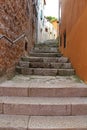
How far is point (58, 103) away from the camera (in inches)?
144

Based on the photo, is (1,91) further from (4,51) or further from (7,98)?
(4,51)

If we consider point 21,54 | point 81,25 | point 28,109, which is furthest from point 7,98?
point 21,54

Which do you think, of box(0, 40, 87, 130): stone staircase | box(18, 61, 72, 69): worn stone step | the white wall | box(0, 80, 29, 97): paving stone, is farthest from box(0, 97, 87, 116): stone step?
the white wall

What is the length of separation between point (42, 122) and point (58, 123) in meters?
0.24

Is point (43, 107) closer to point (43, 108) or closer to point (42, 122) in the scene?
point (43, 108)

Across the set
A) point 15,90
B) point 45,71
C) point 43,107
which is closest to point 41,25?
point 45,71

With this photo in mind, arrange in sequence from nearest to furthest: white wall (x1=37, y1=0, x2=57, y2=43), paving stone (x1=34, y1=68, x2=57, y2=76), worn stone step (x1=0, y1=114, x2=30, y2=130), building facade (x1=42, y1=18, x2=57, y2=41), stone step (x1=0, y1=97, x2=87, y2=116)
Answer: worn stone step (x1=0, y1=114, x2=30, y2=130), stone step (x1=0, y1=97, x2=87, y2=116), paving stone (x1=34, y1=68, x2=57, y2=76), white wall (x1=37, y1=0, x2=57, y2=43), building facade (x1=42, y1=18, x2=57, y2=41)

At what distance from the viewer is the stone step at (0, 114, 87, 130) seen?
122 inches

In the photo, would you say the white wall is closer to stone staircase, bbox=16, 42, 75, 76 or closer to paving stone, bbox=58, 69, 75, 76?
stone staircase, bbox=16, 42, 75, 76

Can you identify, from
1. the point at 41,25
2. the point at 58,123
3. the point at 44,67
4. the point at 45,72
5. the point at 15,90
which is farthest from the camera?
the point at 41,25

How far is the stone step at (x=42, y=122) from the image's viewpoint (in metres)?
3.11

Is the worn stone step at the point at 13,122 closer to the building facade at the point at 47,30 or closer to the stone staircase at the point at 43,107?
the stone staircase at the point at 43,107

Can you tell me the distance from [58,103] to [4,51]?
68.5 inches

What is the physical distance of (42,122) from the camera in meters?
3.27
